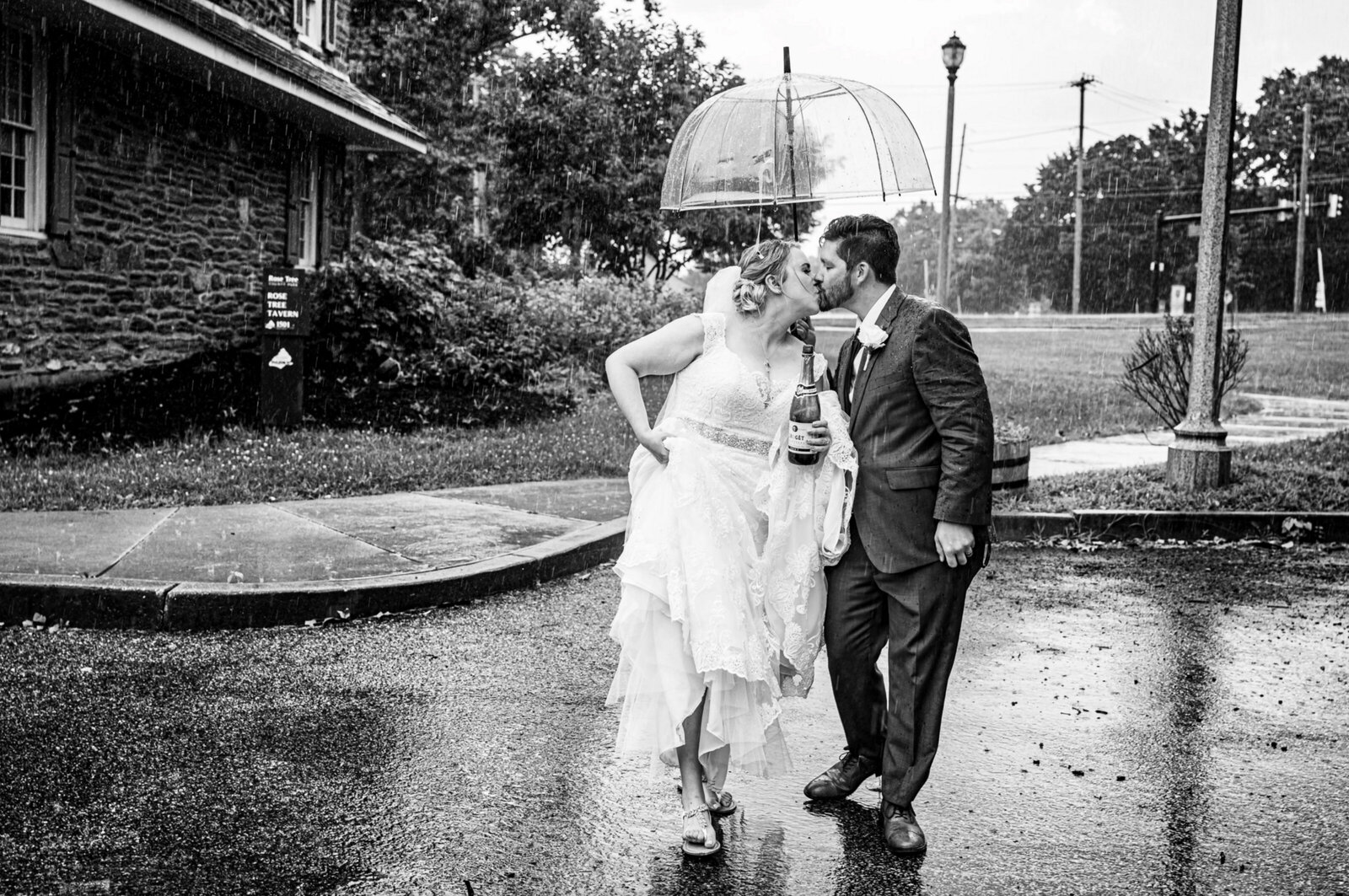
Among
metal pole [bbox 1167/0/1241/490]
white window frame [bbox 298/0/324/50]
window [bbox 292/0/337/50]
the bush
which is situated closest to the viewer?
metal pole [bbox 1167/0/1241/490]

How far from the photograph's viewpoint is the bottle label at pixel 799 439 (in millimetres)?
3783

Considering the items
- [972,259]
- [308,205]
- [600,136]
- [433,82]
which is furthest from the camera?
[972,259]

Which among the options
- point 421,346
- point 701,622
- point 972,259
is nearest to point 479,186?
point 421,346

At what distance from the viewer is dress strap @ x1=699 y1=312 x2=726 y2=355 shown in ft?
13.1

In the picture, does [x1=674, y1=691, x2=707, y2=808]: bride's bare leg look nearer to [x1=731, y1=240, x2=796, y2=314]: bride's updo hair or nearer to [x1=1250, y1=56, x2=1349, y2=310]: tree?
[x1=731, y1=240, x2=796, y2=314]: bride's updo hair

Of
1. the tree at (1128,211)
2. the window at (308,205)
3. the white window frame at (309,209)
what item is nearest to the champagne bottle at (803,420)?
the window at (308,205)

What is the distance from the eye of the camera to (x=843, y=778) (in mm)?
4121

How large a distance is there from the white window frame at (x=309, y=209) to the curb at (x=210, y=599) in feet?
41.8

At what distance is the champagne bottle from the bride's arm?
1.28ft

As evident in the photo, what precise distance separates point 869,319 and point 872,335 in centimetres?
8

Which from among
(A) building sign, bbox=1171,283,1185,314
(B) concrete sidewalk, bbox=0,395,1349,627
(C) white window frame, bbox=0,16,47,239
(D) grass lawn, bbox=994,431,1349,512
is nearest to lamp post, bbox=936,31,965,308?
(D) grass lawn, bbox=994,431,1349,512

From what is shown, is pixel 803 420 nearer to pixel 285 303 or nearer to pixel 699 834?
pixel 699 834

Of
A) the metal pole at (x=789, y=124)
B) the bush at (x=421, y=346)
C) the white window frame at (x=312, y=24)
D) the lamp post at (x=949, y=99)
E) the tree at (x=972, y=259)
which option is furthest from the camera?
the tree at (x=972, y=259)

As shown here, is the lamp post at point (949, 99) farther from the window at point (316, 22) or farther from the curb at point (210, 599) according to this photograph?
the curb at point (210, 599)
